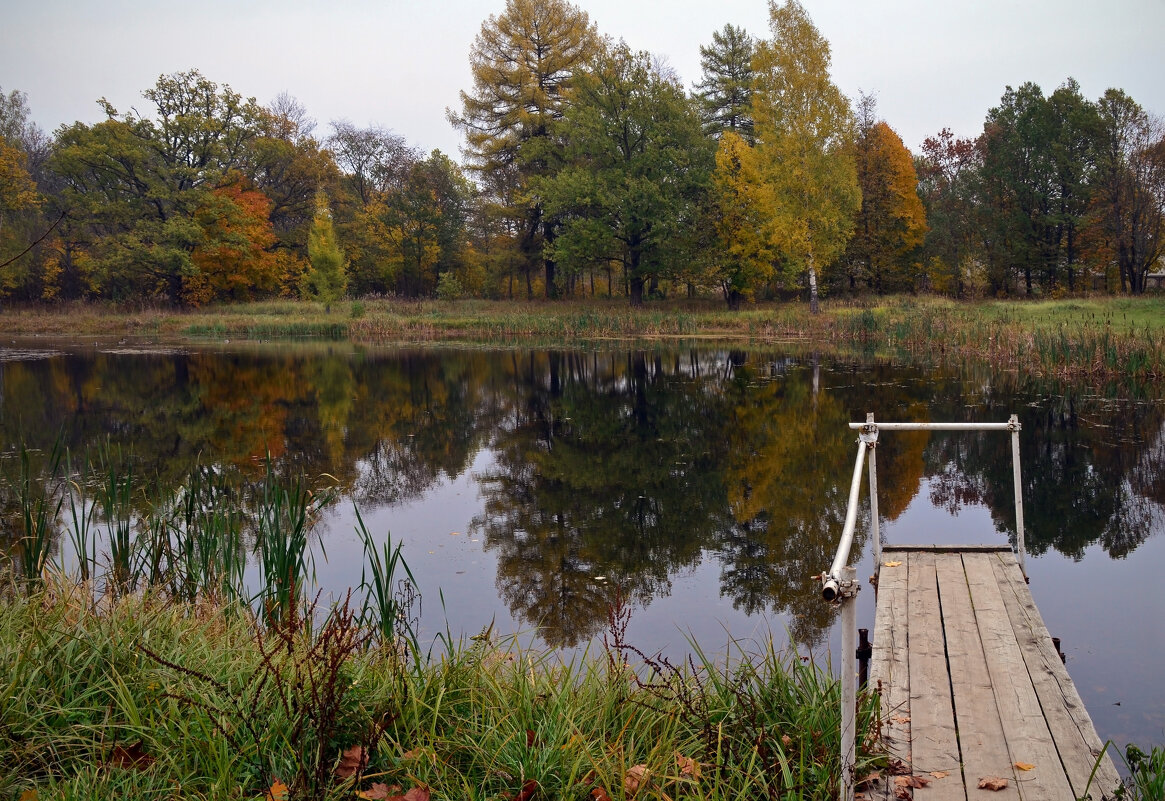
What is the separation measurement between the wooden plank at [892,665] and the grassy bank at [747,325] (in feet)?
48.2

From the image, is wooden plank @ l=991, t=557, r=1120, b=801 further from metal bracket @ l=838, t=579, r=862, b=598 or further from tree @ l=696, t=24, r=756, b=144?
tree @ l=696, t=24, r=756, b=144

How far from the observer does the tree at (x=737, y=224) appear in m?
37.3

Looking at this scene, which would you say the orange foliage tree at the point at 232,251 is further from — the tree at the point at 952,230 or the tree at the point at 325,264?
the tree at the point at 952,230

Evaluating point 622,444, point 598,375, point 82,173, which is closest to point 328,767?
point 622,444

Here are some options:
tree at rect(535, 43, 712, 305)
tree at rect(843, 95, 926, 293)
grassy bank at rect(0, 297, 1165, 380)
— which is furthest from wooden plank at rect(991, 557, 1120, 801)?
tree at rect(843, 95, 926, 293)

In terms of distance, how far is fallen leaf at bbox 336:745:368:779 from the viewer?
320 centimetres

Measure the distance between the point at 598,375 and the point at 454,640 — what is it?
1683 cm

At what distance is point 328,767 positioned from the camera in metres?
3.25

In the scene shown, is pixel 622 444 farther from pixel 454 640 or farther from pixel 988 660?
pixel 988 660

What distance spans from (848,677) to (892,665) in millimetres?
1908

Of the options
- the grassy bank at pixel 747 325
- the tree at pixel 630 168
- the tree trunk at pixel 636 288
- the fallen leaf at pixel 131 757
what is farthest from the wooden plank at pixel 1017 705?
the tree trunk at pixel 636 288

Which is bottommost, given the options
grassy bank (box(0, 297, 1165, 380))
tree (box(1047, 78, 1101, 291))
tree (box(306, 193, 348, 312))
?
grassy bank (box(0, 297, 1165, 380))

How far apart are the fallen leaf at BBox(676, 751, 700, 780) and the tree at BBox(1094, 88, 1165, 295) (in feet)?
130

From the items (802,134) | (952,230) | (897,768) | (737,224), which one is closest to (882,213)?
(952,230)
